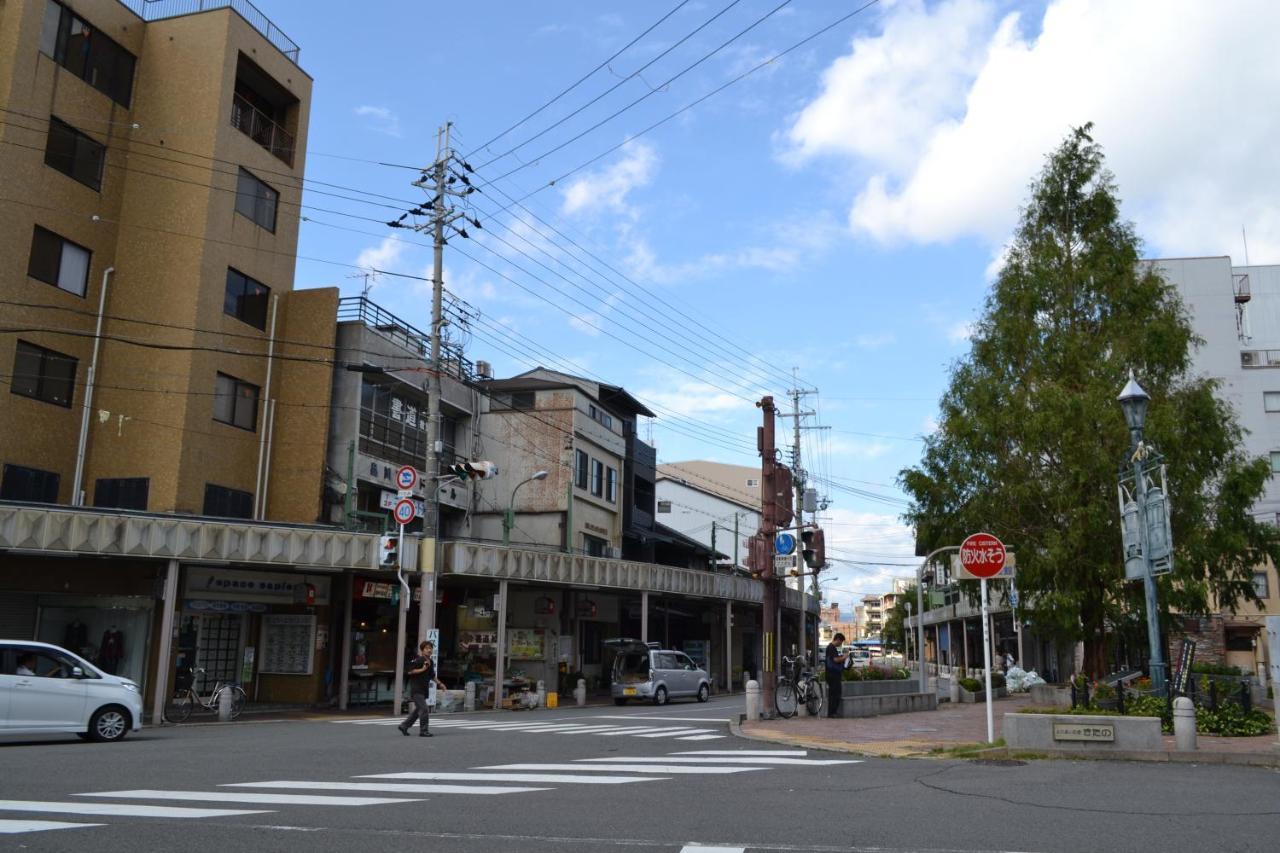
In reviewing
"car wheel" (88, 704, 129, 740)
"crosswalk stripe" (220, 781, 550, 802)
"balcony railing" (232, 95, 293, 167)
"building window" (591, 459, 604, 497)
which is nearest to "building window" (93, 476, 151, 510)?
"balcony railing" (232, 95, 293, 167)

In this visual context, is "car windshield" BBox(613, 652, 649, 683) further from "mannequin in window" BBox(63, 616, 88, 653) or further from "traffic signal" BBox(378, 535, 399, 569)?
"mannequin in window" BBox(63, 616, 88, 653)

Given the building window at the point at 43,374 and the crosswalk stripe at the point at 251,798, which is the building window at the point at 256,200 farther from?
the crosswalk stripe at the point at 251,798

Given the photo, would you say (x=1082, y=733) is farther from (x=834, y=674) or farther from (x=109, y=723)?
(x=109, y=723)

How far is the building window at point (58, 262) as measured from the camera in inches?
1005

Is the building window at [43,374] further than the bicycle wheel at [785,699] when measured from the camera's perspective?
Yes

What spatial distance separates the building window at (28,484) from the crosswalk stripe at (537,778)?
17.5 meters

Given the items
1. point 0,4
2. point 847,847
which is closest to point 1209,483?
point 847,847

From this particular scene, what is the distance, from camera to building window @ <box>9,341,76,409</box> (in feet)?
82.4

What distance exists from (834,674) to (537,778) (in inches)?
402

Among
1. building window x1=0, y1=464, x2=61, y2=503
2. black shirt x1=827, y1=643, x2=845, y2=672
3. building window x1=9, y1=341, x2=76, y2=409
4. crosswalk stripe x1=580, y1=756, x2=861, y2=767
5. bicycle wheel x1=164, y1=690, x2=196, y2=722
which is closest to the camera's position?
crosswalk stripe x1=580, y1=756, x2=861, y2=767

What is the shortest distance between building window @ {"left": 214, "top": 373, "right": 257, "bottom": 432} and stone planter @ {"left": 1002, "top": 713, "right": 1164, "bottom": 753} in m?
22.7

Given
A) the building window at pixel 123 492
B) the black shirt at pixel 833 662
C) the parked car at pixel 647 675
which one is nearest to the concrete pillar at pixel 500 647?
the parked car at pixel 647 675

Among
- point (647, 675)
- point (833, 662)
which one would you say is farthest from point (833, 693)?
point (647, 675)

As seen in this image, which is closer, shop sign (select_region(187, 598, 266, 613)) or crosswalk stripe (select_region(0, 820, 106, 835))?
crosswalk stripe (select_region(0, 820, 106, 835))
